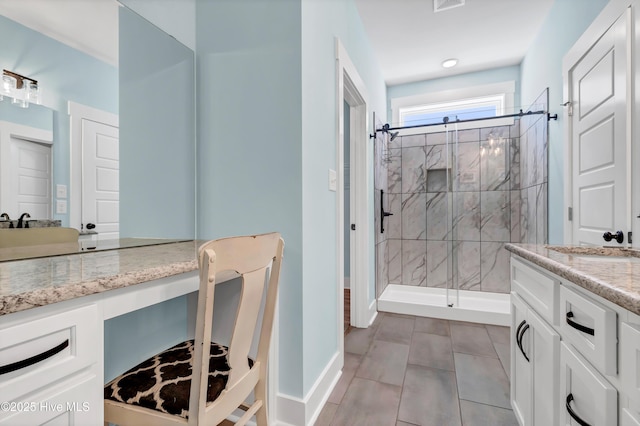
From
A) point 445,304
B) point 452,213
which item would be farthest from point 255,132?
point 452,213

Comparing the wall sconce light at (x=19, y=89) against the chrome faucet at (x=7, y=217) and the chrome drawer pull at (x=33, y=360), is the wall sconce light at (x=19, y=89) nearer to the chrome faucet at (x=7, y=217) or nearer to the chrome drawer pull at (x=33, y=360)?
the chrome faucet at (x=7, y=217)

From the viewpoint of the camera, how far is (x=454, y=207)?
368 cm

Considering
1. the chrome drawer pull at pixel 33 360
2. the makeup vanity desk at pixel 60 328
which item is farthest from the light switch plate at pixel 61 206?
the chrome drawer pull at pixel 33 360

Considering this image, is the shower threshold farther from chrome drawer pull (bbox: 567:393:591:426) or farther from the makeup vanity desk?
the makeup vanity desk

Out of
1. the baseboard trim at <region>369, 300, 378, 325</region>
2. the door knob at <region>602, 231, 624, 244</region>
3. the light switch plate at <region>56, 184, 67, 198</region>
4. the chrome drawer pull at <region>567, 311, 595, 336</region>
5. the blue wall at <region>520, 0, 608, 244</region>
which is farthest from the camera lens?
the baseboard trim at <region>369, 300, 378, 325</region>

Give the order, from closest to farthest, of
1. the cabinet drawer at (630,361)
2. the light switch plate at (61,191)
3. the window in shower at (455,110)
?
the cabinet drawer at (630,361)
the light switch plate at (61,191)
the window in shower at (455,110)

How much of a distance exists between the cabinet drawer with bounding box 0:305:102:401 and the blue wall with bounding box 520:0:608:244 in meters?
2.80

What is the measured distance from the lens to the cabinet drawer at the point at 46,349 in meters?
0.58

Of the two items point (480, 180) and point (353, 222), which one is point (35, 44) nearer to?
point (353, 222)

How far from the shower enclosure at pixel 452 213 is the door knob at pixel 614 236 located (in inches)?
63.7

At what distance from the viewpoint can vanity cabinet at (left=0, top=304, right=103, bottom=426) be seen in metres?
0.58

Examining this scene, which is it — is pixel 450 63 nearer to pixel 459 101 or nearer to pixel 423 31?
pixel 459 101

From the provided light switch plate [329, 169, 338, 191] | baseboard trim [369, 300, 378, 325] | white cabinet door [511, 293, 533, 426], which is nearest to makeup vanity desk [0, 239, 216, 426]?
light switch plate [329, 169, 338, 191]

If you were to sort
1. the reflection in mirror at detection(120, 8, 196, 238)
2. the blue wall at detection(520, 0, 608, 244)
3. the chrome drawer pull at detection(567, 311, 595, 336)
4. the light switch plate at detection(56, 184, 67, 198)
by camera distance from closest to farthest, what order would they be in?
the chrome drawer pull at detection(567, 311, 595, 336), the light switch plate at detection(56, 184, 67, 198), the reflection in mirror at detection(120, 8, 196, 238), the blue wall at detection(520, 0, 608, 244)
